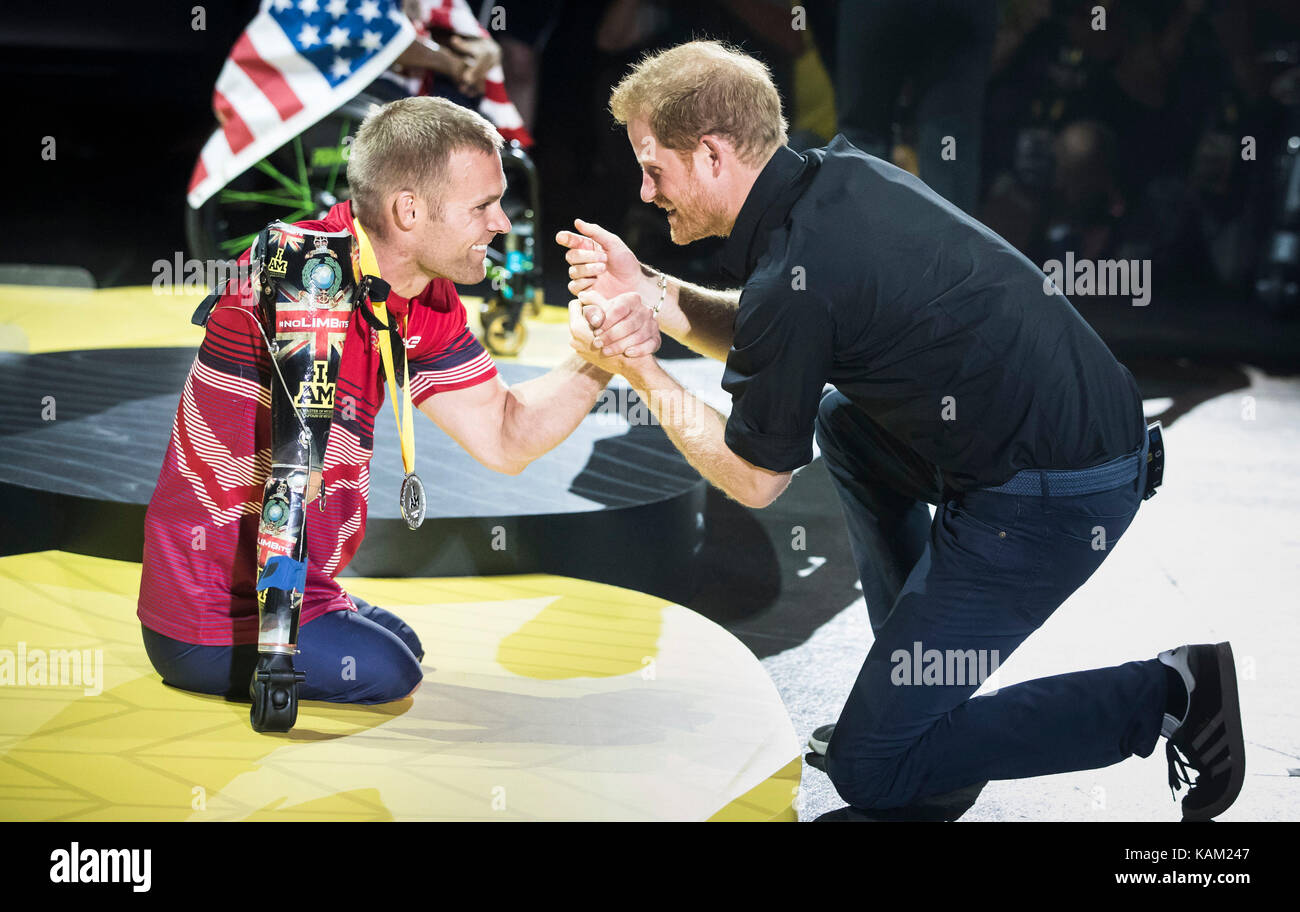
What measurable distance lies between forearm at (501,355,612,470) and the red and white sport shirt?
25 cm

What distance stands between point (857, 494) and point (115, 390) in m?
2.36

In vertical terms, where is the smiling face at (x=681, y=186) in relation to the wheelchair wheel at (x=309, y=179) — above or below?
below

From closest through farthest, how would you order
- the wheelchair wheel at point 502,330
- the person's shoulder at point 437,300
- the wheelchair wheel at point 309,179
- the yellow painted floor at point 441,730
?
1. the yellow painted floor at point 441,730
2. the person's shoulder at point 437,300
3. the wheelchair wheel at point 309,179
4. the wheelchair wheel at point 502,330

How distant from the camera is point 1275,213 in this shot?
22.9 feet

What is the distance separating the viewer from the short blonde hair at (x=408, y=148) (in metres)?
1.78

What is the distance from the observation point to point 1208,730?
1716 mm

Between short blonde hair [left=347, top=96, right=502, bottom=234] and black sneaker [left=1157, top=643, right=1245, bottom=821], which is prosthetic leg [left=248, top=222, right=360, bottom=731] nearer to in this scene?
short blonde hair [left=347, top=96, right=502, bottom=234]

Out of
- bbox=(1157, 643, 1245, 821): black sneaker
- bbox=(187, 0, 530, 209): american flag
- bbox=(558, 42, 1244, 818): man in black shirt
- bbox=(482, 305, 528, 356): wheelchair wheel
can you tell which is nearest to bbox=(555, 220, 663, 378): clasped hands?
bbox=(558, 42, 1244, 818): man in black shirt
